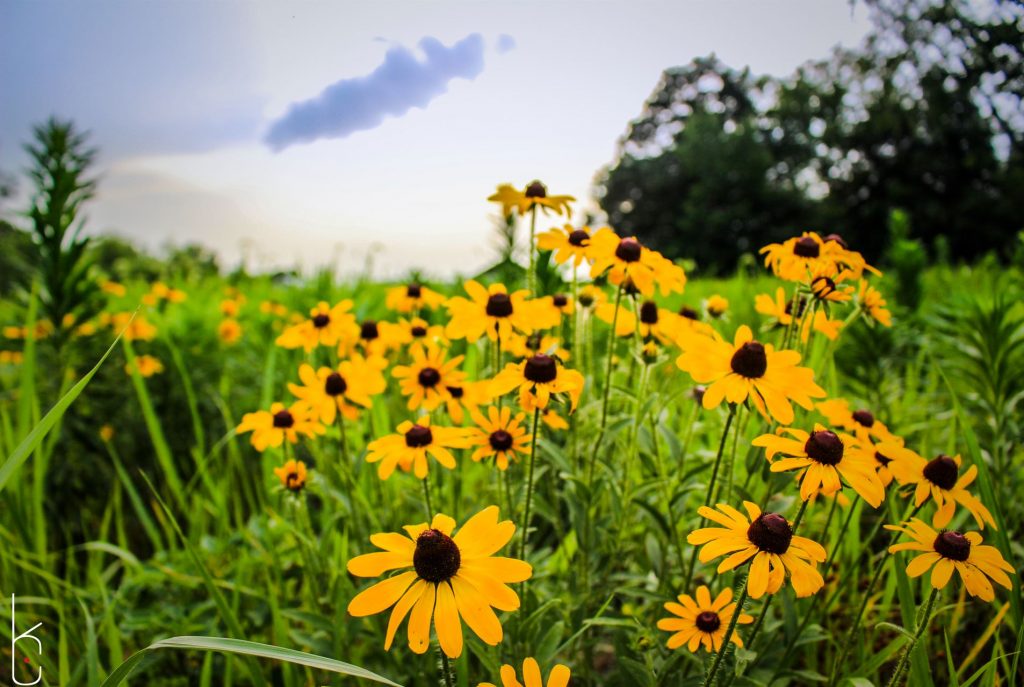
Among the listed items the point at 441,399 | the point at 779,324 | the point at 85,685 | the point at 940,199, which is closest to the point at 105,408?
the point at 85,685

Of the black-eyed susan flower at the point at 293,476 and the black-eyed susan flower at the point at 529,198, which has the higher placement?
the black-eyed susan flower at the point at 529,198

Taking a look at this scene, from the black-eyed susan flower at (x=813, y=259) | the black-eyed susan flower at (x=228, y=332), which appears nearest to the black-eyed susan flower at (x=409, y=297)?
the black-eyed susan flower at (x=813, y=259)

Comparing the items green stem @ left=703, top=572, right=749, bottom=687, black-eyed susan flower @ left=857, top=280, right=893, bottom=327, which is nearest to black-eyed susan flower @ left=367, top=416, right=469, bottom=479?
green stem @ left=703, top=572, right=749, bottom=687

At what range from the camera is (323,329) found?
175cm

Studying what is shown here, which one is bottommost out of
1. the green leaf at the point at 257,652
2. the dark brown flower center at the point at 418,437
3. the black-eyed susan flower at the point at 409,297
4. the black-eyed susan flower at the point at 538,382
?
the green leaf at the point at 257,652

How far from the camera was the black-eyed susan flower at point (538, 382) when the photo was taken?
3.51 feet

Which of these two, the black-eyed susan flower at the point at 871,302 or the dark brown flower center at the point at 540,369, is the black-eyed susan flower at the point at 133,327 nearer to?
the dark brown flower center at the point at 540,369

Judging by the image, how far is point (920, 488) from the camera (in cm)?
104

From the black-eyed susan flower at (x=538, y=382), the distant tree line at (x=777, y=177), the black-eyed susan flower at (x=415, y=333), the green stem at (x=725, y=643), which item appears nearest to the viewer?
the green stem at (x=725, y=643)

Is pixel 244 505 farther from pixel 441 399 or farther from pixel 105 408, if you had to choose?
pixel 441 399

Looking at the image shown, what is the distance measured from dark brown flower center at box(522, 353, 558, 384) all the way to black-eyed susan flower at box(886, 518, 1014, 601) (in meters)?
0.57

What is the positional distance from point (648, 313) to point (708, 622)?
85 centimetres

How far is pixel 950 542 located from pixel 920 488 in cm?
15

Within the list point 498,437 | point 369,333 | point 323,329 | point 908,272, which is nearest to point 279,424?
point 323,329
